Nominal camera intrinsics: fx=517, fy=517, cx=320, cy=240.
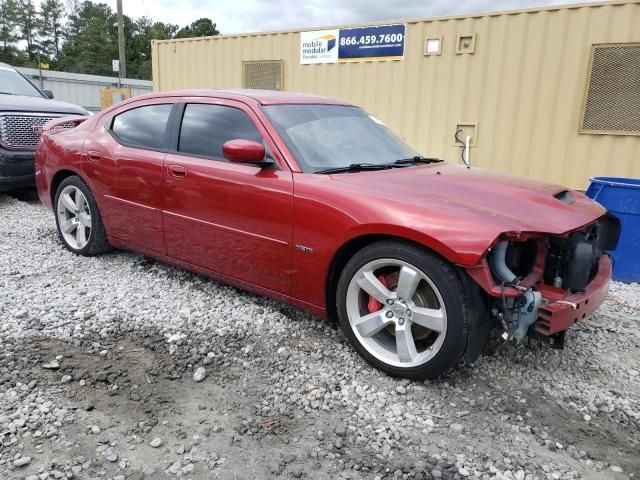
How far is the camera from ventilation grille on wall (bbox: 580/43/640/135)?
590cm

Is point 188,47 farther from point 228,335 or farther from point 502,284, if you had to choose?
point 502,284

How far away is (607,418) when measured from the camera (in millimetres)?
2652

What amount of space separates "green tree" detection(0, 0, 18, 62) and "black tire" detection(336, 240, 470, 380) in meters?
56.9

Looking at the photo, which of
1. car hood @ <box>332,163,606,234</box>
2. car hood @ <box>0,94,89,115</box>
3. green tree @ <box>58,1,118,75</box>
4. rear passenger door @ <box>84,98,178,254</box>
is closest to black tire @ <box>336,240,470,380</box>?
car hood @ <box>332,163,606,234</box>

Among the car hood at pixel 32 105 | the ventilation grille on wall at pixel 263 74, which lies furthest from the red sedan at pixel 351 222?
the ventilation grille on wall at pixel 263 74

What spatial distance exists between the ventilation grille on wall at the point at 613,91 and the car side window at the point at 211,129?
182 inches

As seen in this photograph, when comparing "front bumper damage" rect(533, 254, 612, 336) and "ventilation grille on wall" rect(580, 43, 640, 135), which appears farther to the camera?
"ventilation grille on wall" rect(580, 43, 640, 135)

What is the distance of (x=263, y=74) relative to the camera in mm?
8492

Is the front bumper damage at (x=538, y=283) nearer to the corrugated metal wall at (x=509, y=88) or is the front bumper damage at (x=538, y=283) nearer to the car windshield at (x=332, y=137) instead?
the car windshield at (x=332, y=137)

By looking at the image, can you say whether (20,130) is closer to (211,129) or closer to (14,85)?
(14,85)

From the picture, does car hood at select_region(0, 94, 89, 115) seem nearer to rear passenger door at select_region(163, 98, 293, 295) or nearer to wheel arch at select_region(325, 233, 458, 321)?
rear passenger door at select_region(163, 98, 293, 295)

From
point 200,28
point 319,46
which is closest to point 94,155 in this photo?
point 319,46

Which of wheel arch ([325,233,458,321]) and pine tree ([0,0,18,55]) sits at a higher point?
pine tree ([0,0,18,55])

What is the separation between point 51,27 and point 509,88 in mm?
64022
